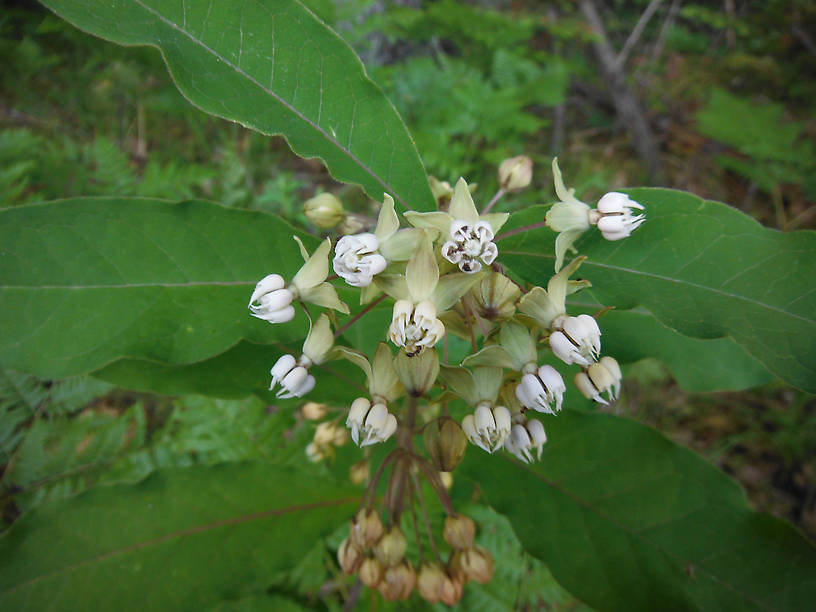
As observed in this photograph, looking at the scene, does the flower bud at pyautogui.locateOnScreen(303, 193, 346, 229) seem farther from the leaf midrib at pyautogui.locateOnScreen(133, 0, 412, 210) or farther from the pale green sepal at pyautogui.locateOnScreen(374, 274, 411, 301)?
the pale green sepal at pyautogui.locateOnScreen(374, 274, 411, 301)

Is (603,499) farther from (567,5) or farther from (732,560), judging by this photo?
(567,5)

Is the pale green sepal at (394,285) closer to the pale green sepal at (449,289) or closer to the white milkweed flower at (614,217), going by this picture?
the pale green sepal at (449,289)

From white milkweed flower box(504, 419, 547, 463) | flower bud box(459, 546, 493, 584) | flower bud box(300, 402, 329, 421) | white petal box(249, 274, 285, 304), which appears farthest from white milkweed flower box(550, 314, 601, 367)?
flower bud box(300, 402, 329, 421)

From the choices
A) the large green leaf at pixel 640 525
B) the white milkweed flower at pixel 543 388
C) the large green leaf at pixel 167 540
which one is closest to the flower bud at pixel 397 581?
the large green leaf at pixel 640 525

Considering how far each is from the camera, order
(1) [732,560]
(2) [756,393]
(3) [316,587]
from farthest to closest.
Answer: (2) [756,393]
(3) [316,587]
(1) [732,560]

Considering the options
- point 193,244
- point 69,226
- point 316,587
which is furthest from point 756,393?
point 69,226

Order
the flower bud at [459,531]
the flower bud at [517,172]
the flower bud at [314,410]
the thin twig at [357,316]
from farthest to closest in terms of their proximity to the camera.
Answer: the flower bud at [314,410], the flower bud at [517,172], the flower bud at [459,531], the thin twig at [357,316]

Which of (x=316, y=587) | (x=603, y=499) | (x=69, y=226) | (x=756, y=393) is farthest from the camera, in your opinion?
(x=756, y=393)
